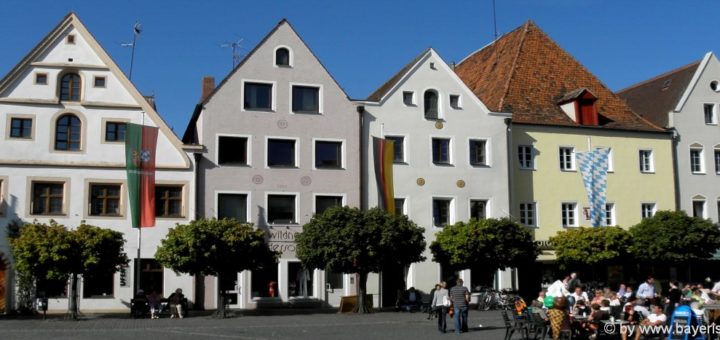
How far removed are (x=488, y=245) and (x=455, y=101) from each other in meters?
8.81

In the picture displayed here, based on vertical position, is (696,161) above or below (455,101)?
below

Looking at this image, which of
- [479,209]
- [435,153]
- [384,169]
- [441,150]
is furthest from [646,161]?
[384,169]

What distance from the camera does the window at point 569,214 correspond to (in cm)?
4497

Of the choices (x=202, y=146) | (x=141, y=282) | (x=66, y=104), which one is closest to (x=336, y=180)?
(x=202, y=146)

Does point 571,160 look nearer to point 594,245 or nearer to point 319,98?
point 594,245

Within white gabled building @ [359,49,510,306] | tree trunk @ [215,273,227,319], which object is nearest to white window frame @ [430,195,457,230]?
white gabled building @ [359,49,510,306]

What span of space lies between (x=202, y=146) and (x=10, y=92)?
8.40 metres

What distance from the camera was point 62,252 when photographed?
1241 inches

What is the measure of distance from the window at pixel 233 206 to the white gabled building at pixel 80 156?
1420mm

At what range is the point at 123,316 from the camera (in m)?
35.1

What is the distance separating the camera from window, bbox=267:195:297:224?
39938mm

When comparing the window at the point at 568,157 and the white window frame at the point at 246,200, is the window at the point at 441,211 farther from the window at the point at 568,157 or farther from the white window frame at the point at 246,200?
the white window frame at the point at 246,200

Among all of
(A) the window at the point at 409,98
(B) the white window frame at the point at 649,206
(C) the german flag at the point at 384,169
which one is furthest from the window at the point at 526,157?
(C) the german flag at the point at 384,169

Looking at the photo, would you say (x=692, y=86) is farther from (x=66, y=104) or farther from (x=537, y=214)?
(x=66, y=104)
